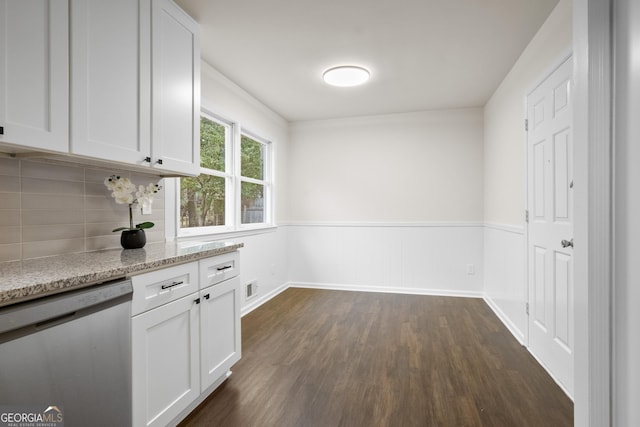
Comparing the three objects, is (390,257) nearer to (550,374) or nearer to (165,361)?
(550,374)

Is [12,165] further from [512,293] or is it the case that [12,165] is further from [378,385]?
[512,293]

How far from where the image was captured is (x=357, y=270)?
182 inches

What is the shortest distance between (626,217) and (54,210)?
7.70 feet

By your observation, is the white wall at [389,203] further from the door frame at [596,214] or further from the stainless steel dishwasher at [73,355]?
the stainless steel dishwasher at [73,355]

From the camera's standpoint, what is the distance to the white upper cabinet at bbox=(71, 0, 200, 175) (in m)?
1.46

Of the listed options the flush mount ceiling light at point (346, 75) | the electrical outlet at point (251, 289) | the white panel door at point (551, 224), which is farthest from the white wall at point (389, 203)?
the white panel door at point (551, 224)

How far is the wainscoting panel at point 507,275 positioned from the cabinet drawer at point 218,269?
2.38 metres

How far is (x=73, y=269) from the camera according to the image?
125cm

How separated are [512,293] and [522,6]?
2384mm

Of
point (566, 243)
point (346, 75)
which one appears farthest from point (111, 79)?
point (566, 243)

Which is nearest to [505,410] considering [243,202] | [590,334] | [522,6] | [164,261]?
[590,334]

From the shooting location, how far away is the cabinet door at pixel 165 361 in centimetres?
138

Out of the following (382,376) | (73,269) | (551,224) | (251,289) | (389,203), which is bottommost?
(382,376)

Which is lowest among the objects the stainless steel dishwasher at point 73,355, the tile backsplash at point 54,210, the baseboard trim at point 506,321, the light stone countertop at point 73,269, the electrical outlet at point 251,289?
the baseboard trim at point 506,321
